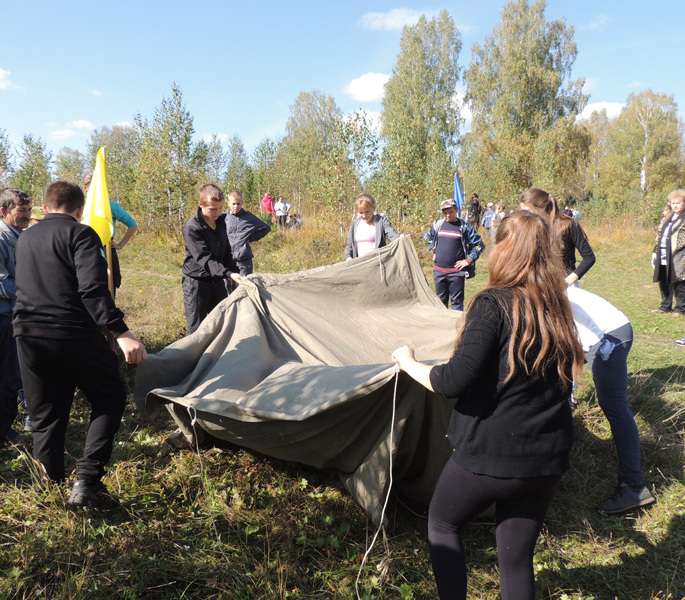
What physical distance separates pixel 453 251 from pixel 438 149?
1457 cm

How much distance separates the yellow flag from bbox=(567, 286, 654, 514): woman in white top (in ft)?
11.4

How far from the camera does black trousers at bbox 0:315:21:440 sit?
11.8 ft

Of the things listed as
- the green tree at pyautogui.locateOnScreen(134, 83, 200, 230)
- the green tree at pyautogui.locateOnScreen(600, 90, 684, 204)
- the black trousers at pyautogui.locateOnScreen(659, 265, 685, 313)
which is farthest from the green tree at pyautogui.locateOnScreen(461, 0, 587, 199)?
the black trousers at pyautogui.locateOnScreen(659, 265, 685, 313)

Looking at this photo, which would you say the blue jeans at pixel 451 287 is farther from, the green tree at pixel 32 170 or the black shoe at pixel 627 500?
the green tree at pixel 32 170

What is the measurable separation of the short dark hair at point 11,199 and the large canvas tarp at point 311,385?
5.20 feet

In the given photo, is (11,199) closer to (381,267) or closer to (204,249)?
(204,249)

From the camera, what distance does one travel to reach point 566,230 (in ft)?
12.9

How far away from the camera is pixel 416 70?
3531 cm

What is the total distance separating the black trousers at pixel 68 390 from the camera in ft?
8.56

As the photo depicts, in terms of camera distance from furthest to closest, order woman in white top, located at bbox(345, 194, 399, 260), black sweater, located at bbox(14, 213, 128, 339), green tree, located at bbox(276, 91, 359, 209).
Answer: green tree, located at bbox(276, 91, 359, 209)
woman in white top, located at bbox(345, 194, 399, 260)
black sweater, located at bbox(14, 213, 128, 339)

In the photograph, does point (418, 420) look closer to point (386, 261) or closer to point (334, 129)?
point (386, 261)

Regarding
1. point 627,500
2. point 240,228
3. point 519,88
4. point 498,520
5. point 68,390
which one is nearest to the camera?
point 498,520

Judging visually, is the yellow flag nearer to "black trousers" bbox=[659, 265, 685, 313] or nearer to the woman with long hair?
the woman with long hair

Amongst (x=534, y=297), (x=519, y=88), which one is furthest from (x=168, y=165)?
(x=519, y=88)
